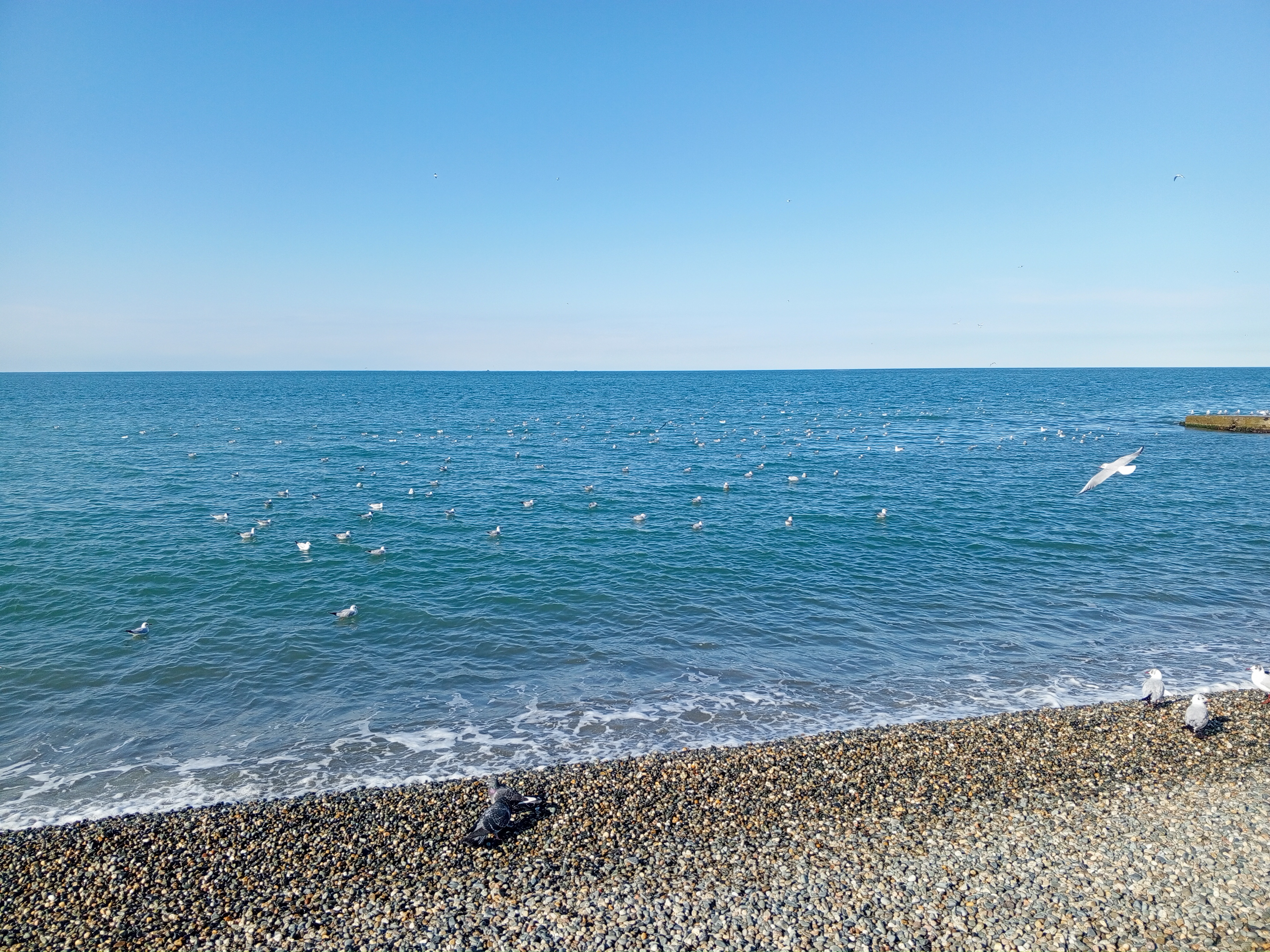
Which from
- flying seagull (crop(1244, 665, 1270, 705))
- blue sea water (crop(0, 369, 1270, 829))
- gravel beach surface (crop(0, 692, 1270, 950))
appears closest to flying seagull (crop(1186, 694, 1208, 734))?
gravel beach surface (crop(0, 692, 1270, 950))

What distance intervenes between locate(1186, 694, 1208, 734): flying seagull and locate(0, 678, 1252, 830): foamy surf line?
2.41m

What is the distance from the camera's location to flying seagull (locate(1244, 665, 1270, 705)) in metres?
15.2

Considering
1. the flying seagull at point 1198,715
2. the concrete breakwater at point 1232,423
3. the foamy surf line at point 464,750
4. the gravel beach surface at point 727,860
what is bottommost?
the foamy surf line at point 464,750

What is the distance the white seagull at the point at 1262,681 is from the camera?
1525cm

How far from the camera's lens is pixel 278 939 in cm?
910

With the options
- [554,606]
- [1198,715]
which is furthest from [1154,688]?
[554,606]

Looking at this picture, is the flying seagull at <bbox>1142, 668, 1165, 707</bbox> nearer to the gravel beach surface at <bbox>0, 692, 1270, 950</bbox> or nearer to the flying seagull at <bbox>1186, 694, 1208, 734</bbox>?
the flying seagull at <bbox>1186, 694, 1208, 734</bbox>

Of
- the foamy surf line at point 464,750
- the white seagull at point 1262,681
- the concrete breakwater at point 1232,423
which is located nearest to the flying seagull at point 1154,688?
the foamy surf line at point 464,750

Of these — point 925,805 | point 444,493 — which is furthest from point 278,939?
point 444,493

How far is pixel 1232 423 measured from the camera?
6844 cm

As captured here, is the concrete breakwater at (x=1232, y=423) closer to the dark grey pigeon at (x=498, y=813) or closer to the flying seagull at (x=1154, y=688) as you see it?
the flying seagull at (x=1154, y=688)

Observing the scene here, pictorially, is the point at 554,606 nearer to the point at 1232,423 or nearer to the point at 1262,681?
the point at 1262,681

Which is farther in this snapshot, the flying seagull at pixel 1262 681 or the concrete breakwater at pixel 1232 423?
the concrete breakwater at pixel 1232 423

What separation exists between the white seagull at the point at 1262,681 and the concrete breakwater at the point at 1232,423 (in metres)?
68.1
